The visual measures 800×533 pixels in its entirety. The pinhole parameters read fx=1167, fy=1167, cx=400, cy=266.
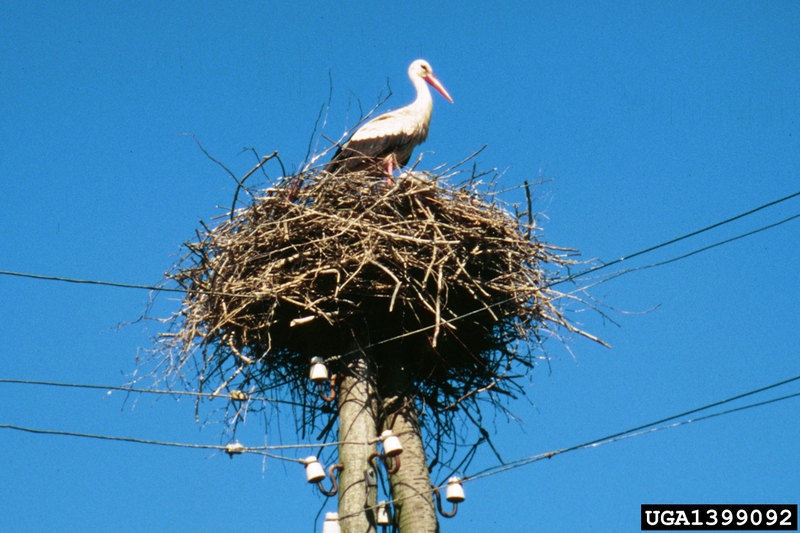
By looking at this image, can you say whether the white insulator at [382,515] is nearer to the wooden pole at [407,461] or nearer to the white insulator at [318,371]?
the wooden pole at [407,461]

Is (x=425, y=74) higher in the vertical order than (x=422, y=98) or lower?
higher

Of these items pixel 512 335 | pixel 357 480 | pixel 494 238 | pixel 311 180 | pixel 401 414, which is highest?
pixel 311 180

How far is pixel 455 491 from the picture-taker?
628 cm

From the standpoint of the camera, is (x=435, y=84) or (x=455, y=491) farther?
(x=435, y=84)

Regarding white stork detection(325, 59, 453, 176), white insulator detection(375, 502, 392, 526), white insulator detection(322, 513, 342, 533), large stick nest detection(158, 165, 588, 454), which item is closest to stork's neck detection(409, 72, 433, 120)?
white stork detection(325, 59, 453, 176)

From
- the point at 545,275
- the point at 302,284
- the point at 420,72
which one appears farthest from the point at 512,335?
the point at 420,72

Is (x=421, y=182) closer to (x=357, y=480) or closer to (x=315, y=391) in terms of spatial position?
(x=315, y=391)

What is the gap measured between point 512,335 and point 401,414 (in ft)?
3.32

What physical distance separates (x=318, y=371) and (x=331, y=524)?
94 centimetres

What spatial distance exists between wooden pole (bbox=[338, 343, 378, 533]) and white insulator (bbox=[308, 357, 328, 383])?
0.24 meters

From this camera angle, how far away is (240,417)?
6781mm

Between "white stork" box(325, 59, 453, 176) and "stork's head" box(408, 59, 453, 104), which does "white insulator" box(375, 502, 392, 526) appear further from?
"stork's head" box(408, 59, 453, 104)

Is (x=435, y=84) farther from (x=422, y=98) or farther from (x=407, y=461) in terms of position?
(x=407, y=461)

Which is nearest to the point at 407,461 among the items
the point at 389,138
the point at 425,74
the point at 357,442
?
the point at 357,442
